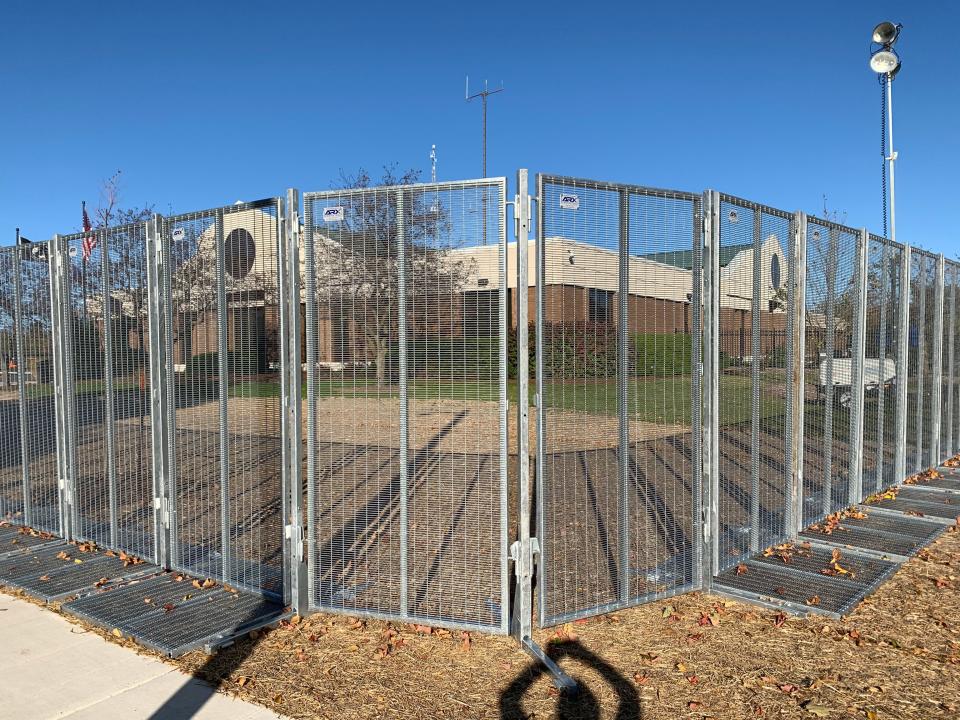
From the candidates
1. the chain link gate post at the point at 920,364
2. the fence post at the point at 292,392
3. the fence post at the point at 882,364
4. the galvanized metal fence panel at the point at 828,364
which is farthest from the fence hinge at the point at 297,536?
the chain link gate post at the point at 920,364

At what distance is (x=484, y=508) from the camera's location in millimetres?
A: 5109

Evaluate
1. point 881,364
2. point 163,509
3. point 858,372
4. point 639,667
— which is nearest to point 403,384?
point 639,667

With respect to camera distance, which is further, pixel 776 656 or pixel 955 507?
pixel 955 507

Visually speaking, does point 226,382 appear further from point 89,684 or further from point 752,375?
point 752,375

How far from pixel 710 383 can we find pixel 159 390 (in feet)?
13.6

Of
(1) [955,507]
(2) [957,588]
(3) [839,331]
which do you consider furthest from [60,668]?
(1) [955,507]

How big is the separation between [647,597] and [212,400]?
3.41m

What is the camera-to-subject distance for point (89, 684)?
3629 mm

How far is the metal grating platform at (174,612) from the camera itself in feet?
13.5

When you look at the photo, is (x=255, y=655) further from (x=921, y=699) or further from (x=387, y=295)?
(x=921, y=699)

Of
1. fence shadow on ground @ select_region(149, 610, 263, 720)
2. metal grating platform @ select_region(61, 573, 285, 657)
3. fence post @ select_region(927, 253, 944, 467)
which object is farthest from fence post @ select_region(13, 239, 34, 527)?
fence post @ select_region(927, 253, 944, 467)

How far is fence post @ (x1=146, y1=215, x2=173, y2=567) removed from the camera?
5242 millimetres

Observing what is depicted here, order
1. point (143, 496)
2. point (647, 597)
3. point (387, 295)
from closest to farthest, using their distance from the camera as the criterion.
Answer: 1. point (387, 295)
2. point (647, 597)
3. point (143, 496)

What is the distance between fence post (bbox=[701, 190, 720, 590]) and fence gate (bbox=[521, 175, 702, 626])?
0.08m
